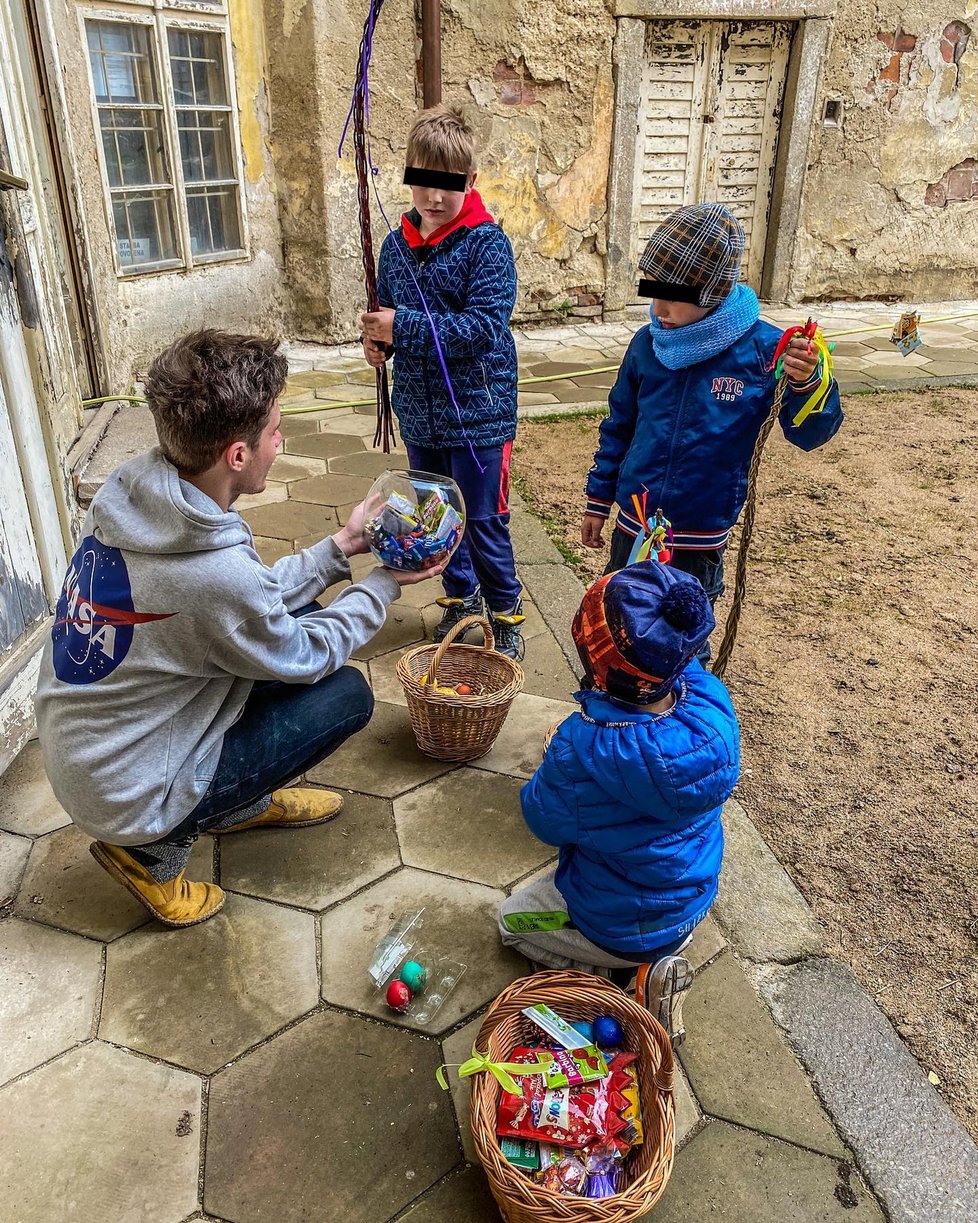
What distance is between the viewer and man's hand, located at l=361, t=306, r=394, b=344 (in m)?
A: 2.87

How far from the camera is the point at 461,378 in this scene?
117 inches

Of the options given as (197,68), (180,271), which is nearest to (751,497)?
(180,271)

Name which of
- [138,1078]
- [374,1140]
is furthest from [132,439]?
[374,1140]

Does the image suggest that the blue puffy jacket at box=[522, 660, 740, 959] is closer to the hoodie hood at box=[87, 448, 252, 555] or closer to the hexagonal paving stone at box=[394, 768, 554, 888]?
the hexagonal paving stone at box=[394, 768, 554, 888]

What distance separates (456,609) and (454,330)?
3.23 feet

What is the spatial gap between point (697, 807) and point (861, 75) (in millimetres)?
9008

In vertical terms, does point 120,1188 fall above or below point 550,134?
below

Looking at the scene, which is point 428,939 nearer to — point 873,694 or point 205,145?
point 873,694

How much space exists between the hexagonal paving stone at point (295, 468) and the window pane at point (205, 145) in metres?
2.81

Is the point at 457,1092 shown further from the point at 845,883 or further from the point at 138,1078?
the point at 845,883

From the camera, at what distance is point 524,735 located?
2943 millimetres

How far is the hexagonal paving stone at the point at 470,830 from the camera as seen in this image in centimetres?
239

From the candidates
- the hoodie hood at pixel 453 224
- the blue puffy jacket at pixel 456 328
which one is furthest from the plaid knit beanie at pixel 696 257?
the hoodie hood at pixel 453 224

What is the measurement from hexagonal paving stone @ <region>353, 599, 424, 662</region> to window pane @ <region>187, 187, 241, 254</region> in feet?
14.5
